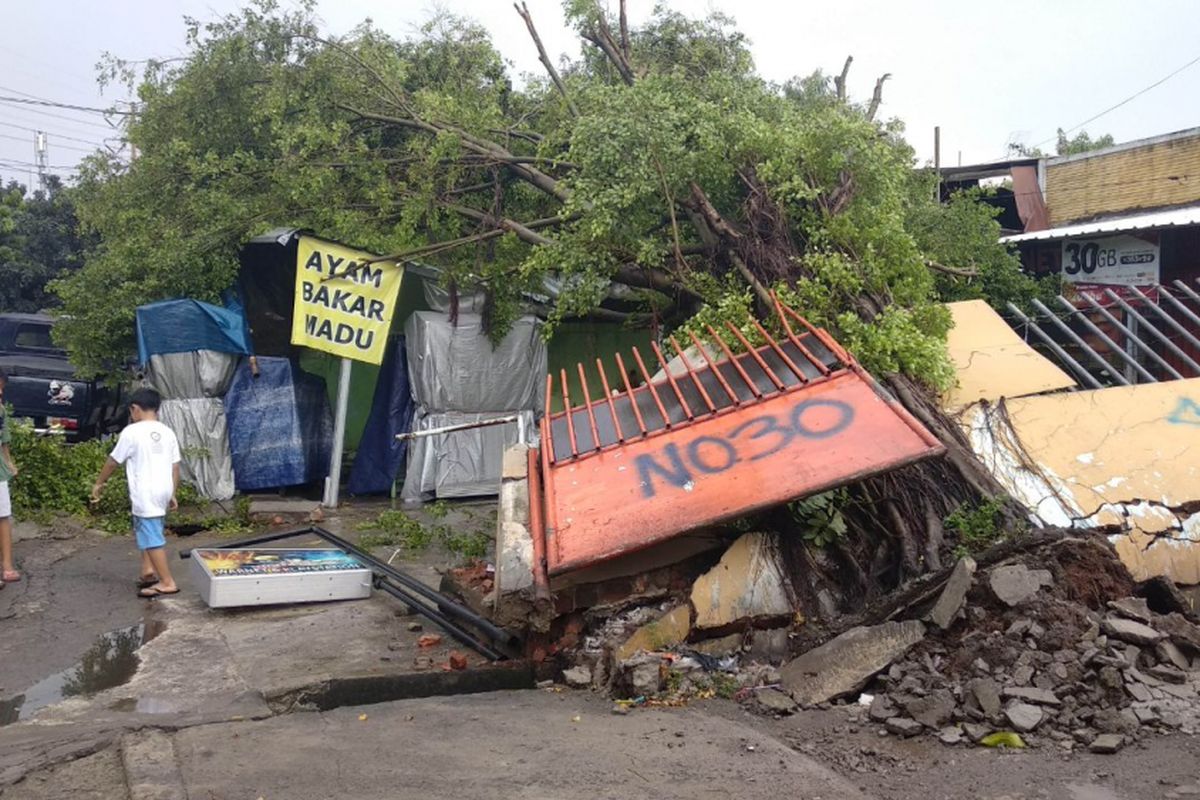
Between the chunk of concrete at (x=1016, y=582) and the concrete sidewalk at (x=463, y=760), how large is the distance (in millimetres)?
1390

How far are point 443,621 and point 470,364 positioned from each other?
5.69m

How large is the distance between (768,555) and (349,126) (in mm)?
7426

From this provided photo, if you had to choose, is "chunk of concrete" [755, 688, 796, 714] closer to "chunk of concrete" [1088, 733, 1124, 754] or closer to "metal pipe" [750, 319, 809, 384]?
"chunk of concrete" [1088, 733, 1124, 754]

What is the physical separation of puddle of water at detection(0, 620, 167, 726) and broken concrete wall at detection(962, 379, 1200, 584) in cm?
500

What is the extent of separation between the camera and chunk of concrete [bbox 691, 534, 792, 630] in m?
5.30

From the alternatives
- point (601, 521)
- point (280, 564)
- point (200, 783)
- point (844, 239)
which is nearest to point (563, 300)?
point (844, 239)

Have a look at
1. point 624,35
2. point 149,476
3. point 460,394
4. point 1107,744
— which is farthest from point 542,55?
point 1107,744

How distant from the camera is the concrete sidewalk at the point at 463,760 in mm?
3740

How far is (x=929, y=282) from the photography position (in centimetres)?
773

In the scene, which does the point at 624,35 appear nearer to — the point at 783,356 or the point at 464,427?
the point at 464,427

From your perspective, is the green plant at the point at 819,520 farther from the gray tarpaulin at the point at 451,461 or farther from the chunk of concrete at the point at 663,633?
the gray tarpaulin at the point at 451,461

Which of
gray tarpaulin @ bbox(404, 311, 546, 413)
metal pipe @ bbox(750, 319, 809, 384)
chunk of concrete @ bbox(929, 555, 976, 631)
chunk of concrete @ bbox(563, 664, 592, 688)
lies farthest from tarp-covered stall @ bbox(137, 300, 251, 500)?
chunk of concrete @ bbox(929, 555, 976, 631)

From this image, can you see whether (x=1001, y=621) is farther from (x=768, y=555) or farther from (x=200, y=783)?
(x=200, y=783)

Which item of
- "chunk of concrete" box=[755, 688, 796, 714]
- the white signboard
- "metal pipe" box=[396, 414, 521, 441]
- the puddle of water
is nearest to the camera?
"chunk of concrete" box=[755, 688, 796, 714]
